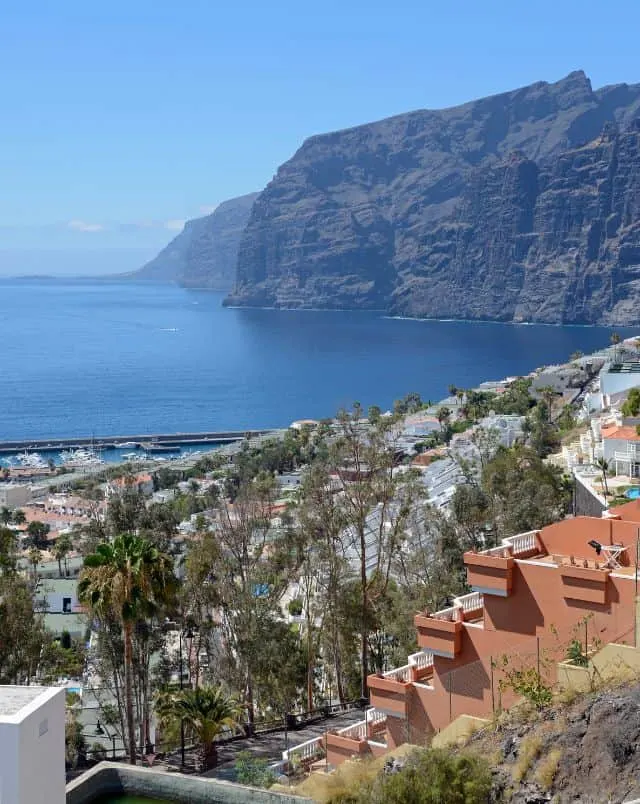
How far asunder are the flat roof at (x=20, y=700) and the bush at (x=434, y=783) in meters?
2.77

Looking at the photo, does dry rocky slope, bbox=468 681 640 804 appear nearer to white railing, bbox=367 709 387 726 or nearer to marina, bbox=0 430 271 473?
white railing, bbox=367 709 387 726

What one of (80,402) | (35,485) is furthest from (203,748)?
(80,402)

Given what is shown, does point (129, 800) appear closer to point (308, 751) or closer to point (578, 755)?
point (578, 755)

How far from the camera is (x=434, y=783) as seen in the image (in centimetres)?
867

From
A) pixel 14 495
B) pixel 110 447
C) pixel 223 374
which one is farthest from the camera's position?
pixel 223 374

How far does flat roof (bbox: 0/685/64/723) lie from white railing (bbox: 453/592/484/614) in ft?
20.1

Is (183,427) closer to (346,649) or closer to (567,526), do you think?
(346,649)

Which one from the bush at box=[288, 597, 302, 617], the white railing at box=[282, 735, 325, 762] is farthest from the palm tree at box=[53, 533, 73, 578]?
the white railing at box=[282, 735, 325, 762]

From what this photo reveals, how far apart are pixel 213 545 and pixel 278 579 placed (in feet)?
5.90

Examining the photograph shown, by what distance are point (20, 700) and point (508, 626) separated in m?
6.24

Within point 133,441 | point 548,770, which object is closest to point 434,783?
point 548,770

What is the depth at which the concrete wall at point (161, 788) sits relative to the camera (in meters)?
9.20

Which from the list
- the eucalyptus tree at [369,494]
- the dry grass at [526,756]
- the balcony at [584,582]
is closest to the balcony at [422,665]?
the balcony at [584,582]

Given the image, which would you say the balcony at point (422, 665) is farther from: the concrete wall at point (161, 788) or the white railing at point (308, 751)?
the concrete wall at point (161, 788)
